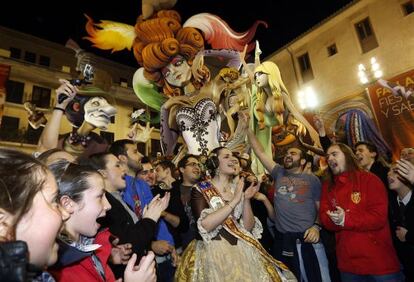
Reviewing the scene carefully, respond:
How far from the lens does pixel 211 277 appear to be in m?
2.14

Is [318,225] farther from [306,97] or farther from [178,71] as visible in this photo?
[306,97]

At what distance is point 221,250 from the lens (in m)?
2.23

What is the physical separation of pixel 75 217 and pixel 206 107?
362cm

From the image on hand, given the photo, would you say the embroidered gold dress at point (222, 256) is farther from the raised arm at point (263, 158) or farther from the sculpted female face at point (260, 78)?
the sculpted female face at point (260, 78)

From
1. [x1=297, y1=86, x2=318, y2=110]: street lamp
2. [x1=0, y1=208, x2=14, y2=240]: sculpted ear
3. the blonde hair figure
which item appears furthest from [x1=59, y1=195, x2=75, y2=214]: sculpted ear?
[x1=297, y1=86, x2=318, y2=110]: street lamp

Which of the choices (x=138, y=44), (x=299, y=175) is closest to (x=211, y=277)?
(x=299, y=175)

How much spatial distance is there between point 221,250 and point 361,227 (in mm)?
1301

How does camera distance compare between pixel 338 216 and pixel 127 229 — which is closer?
pixel 127 229

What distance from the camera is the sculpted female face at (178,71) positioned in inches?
209

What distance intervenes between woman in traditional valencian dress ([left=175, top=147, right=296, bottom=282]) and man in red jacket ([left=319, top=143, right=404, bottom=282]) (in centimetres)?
66

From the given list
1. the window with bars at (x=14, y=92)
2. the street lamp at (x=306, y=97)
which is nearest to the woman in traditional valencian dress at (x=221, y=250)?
the street lamp at (x=306, y=97)

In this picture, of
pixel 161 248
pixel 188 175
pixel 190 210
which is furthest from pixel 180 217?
pixel 188 175

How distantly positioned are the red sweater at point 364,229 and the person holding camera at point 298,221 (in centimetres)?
29

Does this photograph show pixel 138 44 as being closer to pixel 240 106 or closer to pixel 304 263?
pixel 240 106
